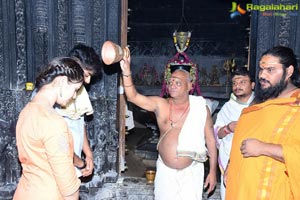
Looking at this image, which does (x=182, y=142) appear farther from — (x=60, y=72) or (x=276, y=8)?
(x=276, y=8)

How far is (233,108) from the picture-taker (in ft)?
10.6

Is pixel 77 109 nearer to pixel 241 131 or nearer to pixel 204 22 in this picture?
pixel 241 131

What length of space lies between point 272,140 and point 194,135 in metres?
0.96

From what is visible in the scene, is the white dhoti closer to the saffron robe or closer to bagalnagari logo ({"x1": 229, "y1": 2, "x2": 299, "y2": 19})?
the saffron robe

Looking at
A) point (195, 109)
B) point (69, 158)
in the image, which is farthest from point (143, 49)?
point (69, 158)

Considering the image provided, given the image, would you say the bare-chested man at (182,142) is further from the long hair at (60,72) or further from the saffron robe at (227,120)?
the long hair at (60,72)

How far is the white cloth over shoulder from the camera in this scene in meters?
3.02

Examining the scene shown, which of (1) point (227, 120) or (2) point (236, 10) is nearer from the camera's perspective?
(1) point (227, 120)

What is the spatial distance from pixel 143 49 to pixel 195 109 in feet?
21.9

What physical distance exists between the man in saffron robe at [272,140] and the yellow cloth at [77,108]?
133 cm

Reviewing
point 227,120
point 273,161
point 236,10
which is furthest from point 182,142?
point 236,10

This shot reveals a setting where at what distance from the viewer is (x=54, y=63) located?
6.14ft

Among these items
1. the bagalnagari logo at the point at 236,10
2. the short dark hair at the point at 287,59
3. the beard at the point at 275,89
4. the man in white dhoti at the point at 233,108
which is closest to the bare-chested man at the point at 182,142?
the man in white dhoti at the point at 233,108

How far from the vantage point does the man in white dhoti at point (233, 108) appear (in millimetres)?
3150
